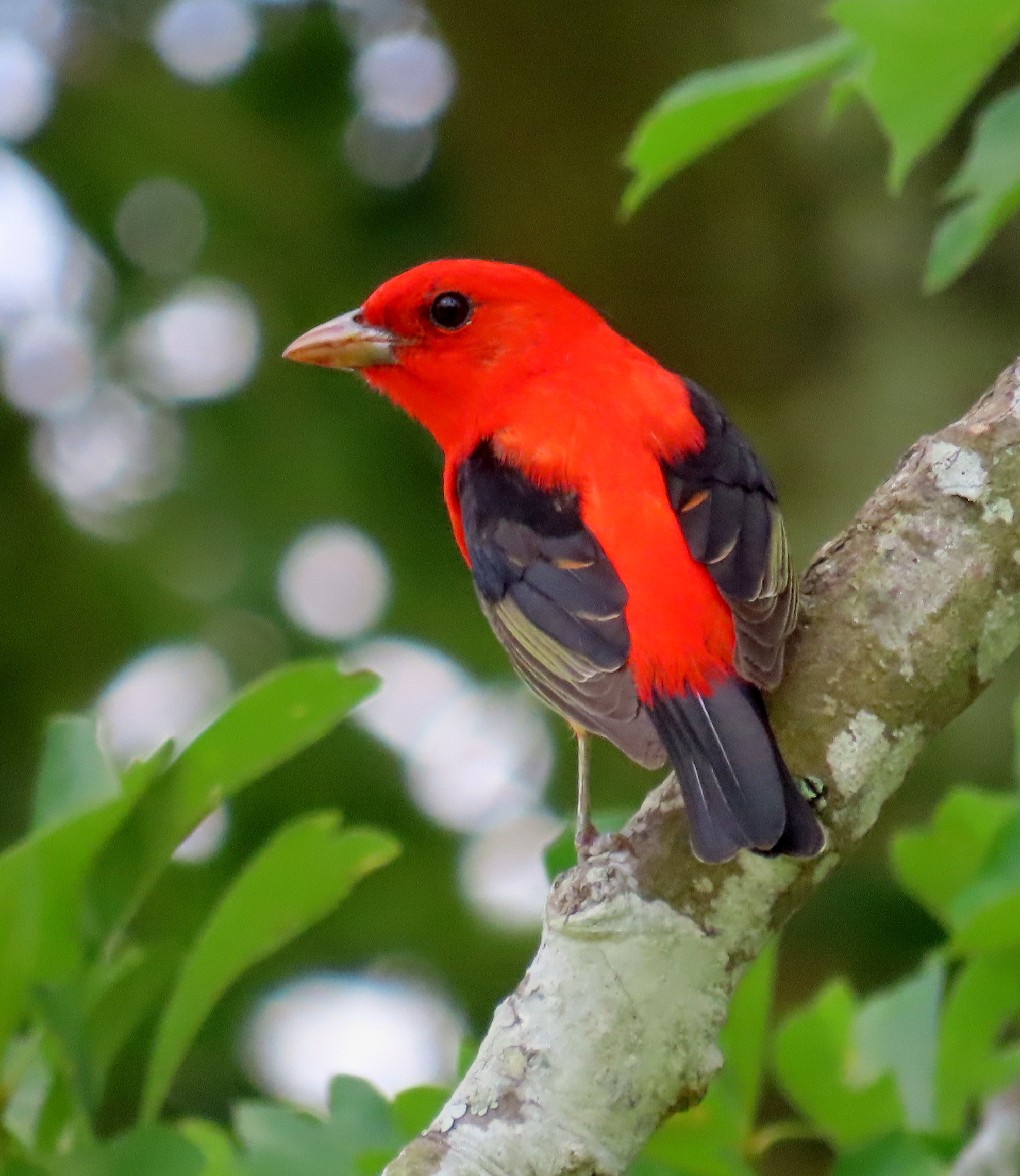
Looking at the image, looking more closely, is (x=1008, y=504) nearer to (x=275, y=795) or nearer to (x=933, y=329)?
(x=933, y=329)

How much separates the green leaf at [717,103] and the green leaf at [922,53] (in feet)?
0.30

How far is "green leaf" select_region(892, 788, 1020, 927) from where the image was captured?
9.00 feet

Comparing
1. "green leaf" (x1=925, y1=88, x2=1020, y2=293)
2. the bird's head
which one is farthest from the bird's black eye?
"green leaf" (x1=925, y1=88, x2=1020, y2=293)

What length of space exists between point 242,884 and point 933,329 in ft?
12.7

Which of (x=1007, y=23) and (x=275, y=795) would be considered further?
(x=275, y=795)

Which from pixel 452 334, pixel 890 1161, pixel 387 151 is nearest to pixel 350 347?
pixel 452 334

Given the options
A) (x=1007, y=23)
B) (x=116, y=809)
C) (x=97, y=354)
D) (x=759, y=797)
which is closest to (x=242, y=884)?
(x=116, y=809)

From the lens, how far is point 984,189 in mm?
2557

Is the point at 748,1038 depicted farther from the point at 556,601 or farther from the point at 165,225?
the point at 165,225

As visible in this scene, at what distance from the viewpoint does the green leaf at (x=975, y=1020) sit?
2564 mm

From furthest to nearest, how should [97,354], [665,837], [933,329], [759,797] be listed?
[97,354] < [933,329] < [665,837] < [759,797]

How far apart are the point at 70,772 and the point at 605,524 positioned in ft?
3.55

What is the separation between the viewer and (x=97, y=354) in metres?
6.30

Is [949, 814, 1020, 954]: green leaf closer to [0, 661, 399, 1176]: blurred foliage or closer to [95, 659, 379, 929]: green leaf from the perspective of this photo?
[0, 661, 399, 1176]: blurred foliage
